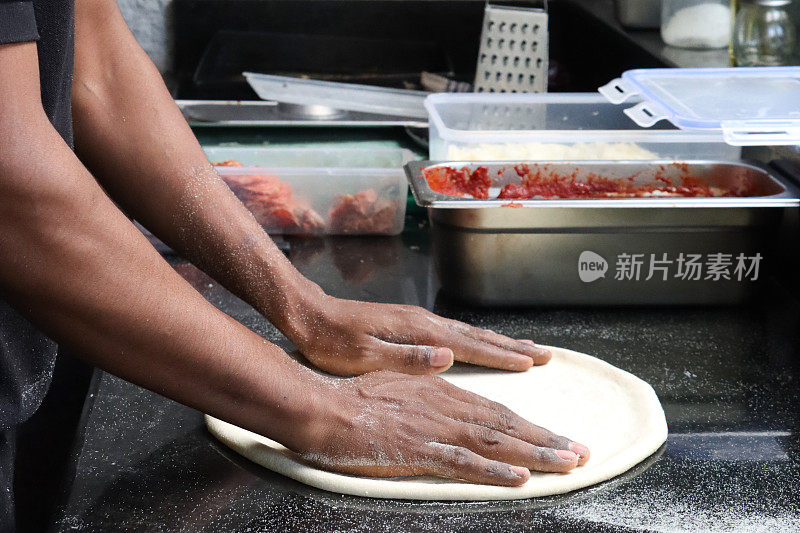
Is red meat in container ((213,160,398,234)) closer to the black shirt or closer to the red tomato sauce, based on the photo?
the red tomato sauce

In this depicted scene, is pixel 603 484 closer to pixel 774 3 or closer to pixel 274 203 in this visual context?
pixel 274 203

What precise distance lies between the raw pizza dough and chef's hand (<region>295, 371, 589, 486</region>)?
1 centimetres

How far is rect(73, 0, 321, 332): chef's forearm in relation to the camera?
1122 mm

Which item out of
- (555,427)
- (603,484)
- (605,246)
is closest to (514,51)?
(605,246)

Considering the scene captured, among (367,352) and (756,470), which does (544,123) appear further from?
(756,470)

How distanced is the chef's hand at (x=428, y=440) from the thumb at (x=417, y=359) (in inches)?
5.9

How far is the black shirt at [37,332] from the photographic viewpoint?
83 centimetres

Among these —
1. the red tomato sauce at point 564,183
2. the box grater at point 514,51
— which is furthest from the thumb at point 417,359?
the box grater at point 514,51

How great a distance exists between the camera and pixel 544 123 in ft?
5.56

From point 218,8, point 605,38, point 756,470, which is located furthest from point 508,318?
point 218,8

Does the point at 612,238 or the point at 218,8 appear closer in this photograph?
the point at 612,238

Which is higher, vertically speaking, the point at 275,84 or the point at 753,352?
the point at 275,84

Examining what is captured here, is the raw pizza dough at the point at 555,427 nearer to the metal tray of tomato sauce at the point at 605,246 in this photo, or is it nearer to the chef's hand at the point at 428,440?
the chef's hand at the point at 428,440

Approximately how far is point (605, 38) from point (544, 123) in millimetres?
992
